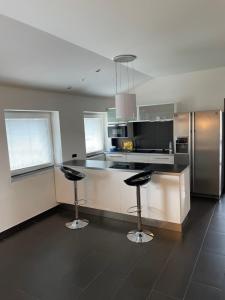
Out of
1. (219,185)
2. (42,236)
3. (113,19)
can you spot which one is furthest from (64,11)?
(219,185)

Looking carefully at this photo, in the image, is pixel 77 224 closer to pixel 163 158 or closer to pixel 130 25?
pixel 163 158

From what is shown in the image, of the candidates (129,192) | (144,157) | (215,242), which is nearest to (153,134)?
(144,157)

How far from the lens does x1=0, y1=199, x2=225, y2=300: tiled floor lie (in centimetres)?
229

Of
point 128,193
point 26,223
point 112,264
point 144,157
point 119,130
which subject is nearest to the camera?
point 112,264

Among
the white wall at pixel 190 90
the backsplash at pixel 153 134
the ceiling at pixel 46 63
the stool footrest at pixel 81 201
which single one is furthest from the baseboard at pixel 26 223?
the white wall at pixel 190 90

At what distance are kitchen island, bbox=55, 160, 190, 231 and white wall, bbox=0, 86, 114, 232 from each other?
0.40 m

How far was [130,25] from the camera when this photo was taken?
2.56 meters

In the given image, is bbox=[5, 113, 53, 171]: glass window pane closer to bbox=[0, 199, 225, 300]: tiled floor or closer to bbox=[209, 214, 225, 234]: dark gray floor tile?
bbox=[0, 199, 225, 300]: tiled floor

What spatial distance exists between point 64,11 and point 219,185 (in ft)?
13.7

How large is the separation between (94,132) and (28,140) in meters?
2.14

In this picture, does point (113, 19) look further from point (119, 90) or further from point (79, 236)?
point (119, 90)

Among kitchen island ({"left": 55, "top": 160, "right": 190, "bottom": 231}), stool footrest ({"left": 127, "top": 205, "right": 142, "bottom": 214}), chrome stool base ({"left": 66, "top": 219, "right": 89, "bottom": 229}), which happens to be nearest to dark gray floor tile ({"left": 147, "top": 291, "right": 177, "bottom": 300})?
kitchen island ({"left": 55, "top": 160, "right": 190, "bottom": 231})

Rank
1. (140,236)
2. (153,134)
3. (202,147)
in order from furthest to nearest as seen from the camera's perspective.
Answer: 1. (153,134)
2. (202,147)
3. (140,236)

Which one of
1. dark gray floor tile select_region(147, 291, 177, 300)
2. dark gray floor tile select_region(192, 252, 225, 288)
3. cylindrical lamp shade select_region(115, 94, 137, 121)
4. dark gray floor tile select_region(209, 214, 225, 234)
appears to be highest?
cylindrical lamp shade select_region(115, 94, 137, 121)
